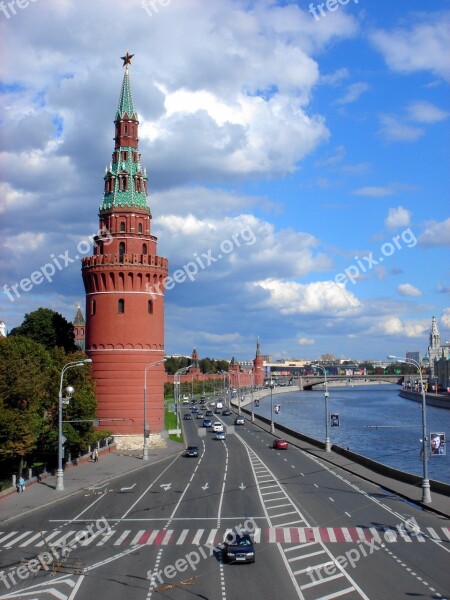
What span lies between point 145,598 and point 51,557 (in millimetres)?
7168

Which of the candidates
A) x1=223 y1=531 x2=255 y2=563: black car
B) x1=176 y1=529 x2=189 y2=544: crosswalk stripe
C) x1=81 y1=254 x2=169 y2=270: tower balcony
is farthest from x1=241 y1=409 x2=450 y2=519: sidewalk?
x1=81 y1=254 x2=169 y2=270: tower balcony

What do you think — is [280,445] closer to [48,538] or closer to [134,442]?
[134,442]

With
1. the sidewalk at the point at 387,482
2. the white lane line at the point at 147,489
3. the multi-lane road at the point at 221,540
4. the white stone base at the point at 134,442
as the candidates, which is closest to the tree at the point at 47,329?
the white stone base at the point at 134,442

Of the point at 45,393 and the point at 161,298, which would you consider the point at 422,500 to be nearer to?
the point at 45,393

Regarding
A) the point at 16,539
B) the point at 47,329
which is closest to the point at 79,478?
the point at 16,539

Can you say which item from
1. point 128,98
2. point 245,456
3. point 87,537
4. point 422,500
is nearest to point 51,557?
point 87,537

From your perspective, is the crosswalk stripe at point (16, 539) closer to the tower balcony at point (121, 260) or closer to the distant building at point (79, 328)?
the tower balcony at point (121, 260)

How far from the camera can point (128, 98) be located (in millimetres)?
78688

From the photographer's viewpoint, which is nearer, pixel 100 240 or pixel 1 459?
pixel 1 459

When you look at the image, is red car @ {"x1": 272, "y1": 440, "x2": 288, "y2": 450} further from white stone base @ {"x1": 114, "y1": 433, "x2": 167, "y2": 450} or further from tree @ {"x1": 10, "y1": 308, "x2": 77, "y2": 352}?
tree @ {"x1": 10, "y1": 308, "x2": 77, "y2": 352}

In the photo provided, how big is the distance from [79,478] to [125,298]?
26367 millimetres

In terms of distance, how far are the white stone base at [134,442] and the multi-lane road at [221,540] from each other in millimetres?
21962

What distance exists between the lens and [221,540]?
30.8m

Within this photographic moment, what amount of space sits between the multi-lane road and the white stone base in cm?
2196
